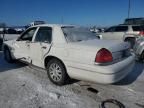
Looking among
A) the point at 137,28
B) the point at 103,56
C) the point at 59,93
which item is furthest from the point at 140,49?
the point at 137,28

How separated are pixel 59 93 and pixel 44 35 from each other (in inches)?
68.4

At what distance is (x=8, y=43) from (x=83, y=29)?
123 inches

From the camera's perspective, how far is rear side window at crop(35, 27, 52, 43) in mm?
4863

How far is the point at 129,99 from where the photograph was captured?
3916 mm

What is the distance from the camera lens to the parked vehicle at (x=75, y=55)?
3.83 meters

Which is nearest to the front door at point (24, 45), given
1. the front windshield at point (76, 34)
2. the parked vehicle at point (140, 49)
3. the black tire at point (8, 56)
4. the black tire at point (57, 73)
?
the black tire at point (8, 56)

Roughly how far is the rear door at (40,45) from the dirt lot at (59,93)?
1.91 ft

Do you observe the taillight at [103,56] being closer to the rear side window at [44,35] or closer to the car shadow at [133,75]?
the car shadow at [133,75]

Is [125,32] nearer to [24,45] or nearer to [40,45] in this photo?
[24,45]

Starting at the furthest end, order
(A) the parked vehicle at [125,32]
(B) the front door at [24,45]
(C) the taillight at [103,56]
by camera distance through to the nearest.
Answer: (A) the parked vehicle at [125,32]
(B) the front door at [24,45]
(C) the taillight at [103,56]

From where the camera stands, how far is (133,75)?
562cm

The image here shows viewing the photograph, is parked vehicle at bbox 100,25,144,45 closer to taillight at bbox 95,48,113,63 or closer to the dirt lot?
the dirt lot

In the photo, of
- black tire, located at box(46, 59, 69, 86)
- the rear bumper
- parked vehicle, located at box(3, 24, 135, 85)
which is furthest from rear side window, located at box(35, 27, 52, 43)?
the rear bumper

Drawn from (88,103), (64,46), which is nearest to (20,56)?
(64,46)
